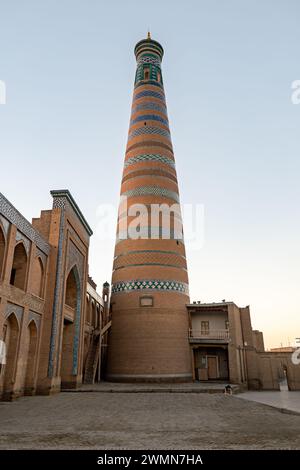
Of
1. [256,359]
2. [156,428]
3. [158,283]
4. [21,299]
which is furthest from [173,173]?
[156,428]

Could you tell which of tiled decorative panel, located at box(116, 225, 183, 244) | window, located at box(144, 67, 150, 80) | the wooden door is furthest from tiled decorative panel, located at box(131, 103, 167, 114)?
the wooden door

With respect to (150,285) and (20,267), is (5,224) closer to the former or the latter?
(20,267)

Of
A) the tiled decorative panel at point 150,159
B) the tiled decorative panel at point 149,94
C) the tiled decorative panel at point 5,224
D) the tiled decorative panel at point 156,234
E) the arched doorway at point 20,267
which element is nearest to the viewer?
the tiled decorative panel at point 5,224

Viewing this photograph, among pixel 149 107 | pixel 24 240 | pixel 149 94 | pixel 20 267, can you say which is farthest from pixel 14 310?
pixel 149 94

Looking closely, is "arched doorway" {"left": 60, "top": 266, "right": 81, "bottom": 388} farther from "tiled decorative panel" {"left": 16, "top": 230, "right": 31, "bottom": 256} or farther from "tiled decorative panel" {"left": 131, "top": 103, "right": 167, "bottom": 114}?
"tiled decorative panel" {"left": 131, "top": 103, "right": 167, "bottom": 114}

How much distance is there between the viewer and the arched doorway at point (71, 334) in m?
13.8

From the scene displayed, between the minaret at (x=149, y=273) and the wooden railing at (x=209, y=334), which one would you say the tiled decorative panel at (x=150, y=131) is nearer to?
the minaret at (x=149, y=273)

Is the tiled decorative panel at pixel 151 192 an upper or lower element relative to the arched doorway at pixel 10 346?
upper

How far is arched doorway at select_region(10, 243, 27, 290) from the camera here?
11.0 m

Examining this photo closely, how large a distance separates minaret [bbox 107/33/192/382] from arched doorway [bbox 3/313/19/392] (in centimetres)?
708

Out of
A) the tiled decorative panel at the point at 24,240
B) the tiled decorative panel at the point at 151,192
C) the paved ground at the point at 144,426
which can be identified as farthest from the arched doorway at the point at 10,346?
the tiled decorative panel at the point at 151,192

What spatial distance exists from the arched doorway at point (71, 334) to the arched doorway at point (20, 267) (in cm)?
320

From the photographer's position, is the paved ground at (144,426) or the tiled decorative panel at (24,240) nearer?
the paved ground at (144,426)

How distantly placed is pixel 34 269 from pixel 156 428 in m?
7.42
